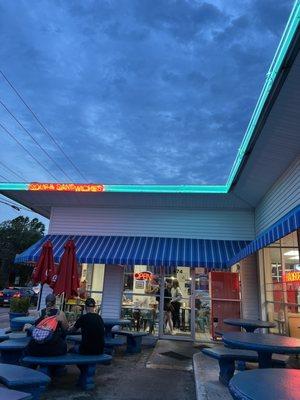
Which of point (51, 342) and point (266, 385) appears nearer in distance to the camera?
point (266, 385)

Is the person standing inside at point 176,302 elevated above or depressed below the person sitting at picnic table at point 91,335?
above

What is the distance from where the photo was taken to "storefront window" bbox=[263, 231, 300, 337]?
29.2 ft

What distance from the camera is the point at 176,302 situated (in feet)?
39.3

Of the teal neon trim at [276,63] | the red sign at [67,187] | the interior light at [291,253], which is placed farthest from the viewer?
the red sign at [67,187]

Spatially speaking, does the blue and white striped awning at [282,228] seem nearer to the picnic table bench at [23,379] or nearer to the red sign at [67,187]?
the picnic table bench at [23,379]

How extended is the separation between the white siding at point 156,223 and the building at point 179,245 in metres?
0.04

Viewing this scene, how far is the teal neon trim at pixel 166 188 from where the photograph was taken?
37.1ft

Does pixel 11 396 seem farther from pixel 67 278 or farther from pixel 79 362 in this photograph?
pixel 67 278

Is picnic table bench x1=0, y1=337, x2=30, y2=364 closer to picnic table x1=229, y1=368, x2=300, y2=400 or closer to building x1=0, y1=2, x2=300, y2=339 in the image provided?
picnic table x1=229, y1=368, x2=300, y2=400

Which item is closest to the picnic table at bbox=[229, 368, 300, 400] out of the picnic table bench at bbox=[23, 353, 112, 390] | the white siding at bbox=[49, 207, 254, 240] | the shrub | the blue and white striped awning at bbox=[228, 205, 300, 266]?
the blue and white striped awning at bbox=[228, 205, 300, 266]

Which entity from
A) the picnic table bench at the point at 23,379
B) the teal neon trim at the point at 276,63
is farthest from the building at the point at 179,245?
the picnic table bench at the point at 23,379

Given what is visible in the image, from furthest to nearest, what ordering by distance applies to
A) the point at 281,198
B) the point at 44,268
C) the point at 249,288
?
the point at 249,288
the point at 281,198
the point at 44,268

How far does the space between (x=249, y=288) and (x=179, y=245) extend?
276 centimetres

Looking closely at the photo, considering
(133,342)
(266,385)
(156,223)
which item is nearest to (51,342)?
(133,342)
